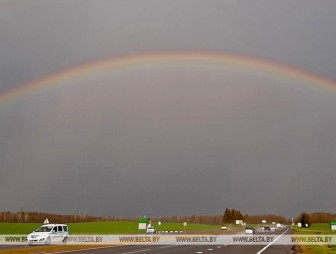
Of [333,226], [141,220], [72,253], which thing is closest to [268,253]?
[72,253]

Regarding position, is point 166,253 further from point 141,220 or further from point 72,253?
point 141,220

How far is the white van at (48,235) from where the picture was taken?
51.4 metres

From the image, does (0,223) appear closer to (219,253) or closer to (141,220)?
(141,220)

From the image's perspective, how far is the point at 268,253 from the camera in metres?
40.4

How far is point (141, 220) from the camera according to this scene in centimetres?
9606

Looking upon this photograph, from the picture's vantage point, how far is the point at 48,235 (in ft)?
172

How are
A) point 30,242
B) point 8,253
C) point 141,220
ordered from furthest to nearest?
point 141,220 < point 30,242 < point 8,253

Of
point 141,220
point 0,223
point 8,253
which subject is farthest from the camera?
point 0,223

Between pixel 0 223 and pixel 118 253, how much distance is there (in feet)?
340

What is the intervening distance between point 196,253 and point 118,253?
6316mm

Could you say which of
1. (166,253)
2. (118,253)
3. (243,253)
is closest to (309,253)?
(243,253)

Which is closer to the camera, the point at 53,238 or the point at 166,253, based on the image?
the point at 166,253

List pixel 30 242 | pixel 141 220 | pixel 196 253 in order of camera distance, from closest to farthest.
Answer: pixel 196 253 → pixel 30 242 → pixel 141 220

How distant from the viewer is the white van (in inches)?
2023
